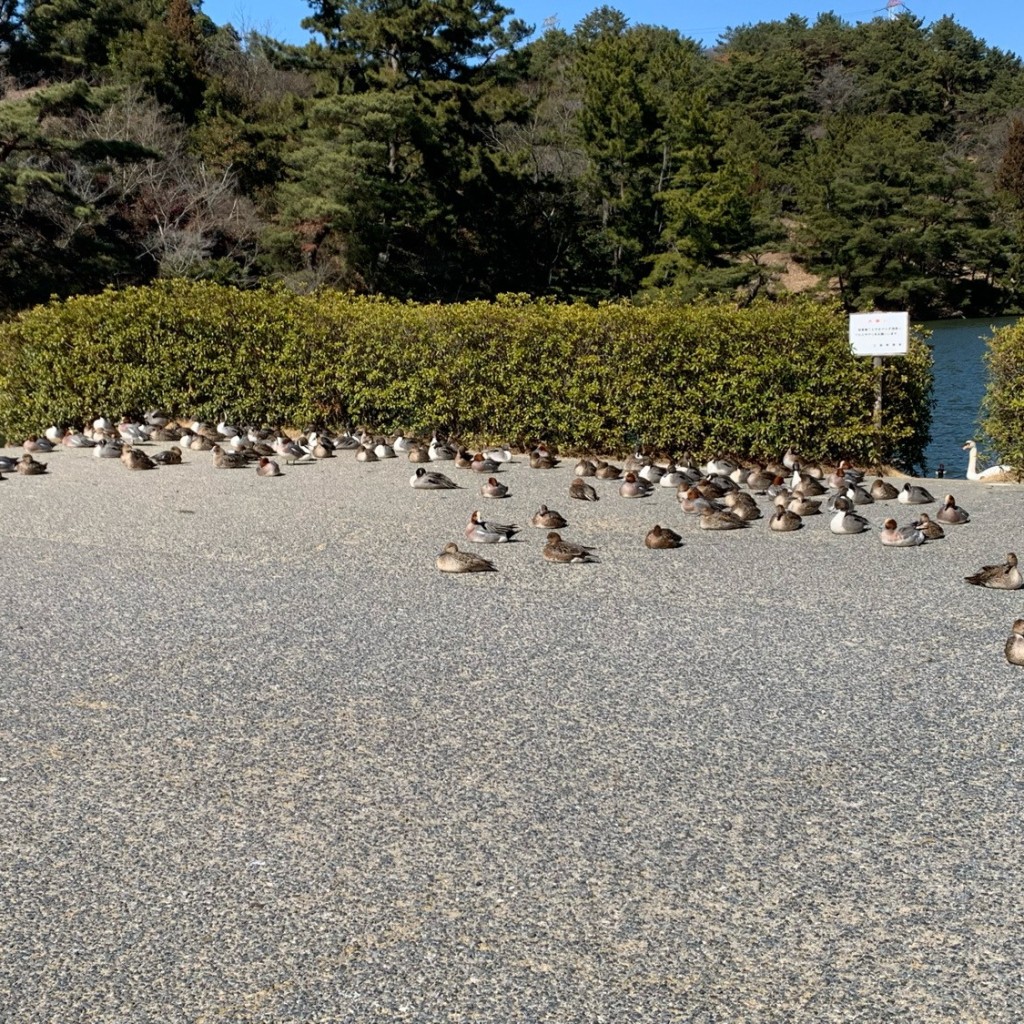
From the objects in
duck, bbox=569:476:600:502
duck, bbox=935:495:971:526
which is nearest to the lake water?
duck, bbox=935:495:971:526

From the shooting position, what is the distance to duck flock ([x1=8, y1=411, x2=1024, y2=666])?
8461 millimetres

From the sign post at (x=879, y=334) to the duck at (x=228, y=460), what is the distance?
6.80 meters

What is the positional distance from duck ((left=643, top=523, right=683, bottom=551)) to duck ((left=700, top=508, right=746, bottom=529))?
30.3 inches

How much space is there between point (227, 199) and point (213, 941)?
32.0 metres

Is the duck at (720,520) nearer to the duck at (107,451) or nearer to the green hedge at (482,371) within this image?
the green hedge at (482,371)

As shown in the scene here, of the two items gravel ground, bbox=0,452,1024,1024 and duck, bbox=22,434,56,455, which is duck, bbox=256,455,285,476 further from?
gravel ground, bbox=0,452,1024,1024

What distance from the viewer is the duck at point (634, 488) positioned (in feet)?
35.2

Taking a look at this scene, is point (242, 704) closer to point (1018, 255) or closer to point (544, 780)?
point (544, 780)

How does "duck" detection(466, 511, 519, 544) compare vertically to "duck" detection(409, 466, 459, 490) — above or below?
below

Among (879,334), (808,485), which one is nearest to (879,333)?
(879,334)

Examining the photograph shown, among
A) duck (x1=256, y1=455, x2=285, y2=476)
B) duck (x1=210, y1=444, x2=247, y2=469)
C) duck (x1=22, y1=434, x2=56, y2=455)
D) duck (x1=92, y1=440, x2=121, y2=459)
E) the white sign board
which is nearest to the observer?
the white sign board

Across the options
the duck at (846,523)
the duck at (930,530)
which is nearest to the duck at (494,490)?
the duck at (846,523)

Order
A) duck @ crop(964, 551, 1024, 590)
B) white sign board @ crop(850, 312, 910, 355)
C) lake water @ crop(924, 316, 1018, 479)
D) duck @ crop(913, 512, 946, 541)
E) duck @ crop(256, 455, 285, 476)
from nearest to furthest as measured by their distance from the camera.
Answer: duck @ crop(964, 551, 1024, 590), duck @ crop(913, 512, 946, 541), white sign board @ crop(850, 312, 910, 355), duck @ crop(256, 455, 285, 476), lake water @ crop(924, 316, 1018, 479)

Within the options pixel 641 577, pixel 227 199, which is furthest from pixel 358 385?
pixel 227 199
